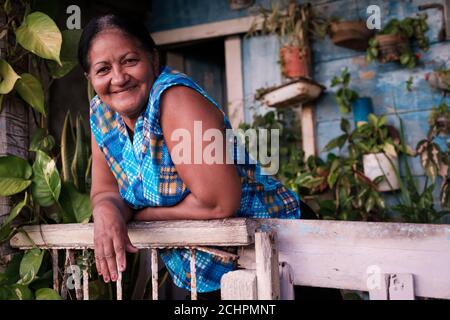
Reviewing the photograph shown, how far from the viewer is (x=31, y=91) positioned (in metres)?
1.93

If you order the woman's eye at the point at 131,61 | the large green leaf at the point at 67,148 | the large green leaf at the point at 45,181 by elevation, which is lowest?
the large green leaf at the point at 45,181

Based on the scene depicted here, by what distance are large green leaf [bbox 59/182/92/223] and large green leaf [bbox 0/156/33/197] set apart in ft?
0.43

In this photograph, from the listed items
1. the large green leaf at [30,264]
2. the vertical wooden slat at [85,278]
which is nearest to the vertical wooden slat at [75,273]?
the vertical wooden slat at [85,278]

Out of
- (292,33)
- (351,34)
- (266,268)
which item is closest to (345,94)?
(351,34)

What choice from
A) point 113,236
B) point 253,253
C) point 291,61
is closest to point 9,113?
point 113,236

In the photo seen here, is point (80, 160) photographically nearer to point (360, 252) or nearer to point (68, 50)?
point (68, 50)

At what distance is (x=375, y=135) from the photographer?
3.33m

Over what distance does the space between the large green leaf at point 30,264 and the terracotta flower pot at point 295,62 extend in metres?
2.09

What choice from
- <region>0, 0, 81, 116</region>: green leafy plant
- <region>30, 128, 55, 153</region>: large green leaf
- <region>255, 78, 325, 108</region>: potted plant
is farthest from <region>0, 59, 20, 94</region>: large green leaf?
<region>255, 78, 325, 108</region>: potted plant

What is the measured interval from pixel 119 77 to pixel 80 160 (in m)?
0.70

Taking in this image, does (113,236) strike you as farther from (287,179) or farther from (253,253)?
(287,179)

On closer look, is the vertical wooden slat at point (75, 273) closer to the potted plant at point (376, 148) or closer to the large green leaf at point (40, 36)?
the large green leaf at point (40, 36)

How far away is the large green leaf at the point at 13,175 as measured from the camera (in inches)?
70.5

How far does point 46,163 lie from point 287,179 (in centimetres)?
195
